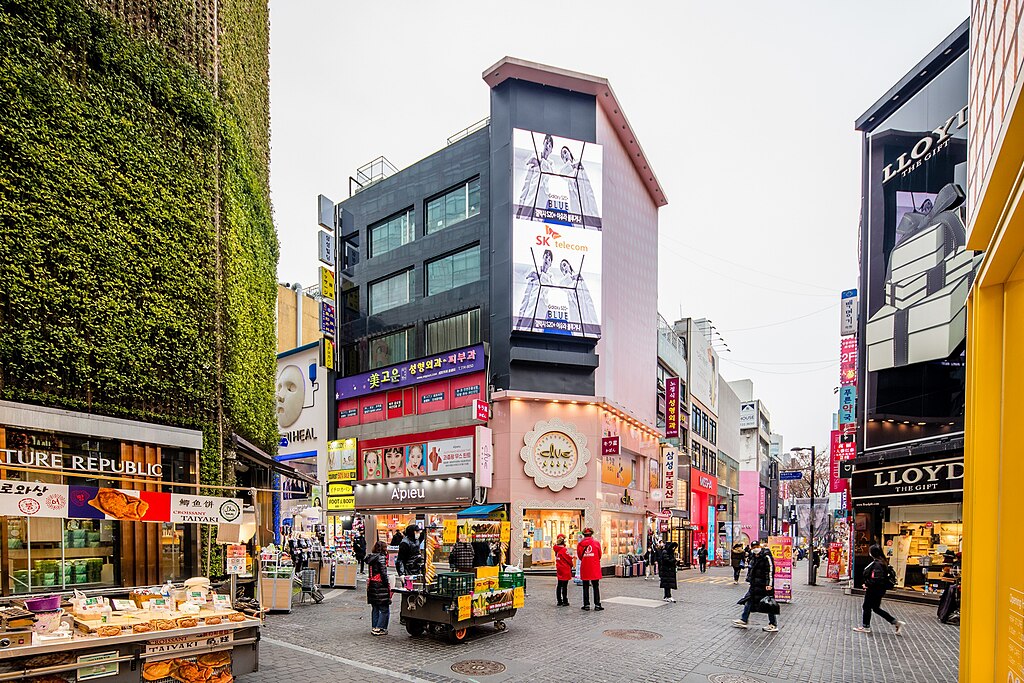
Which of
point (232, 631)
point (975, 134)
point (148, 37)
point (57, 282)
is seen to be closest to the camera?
point (975, 134)

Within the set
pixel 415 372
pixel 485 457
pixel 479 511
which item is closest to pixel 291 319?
pixel 415 372

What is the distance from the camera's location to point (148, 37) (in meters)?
16.5

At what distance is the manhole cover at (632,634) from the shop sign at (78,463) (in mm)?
10217

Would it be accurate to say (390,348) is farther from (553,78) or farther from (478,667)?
(478,667)

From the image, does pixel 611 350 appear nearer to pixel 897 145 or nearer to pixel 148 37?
pixel 897 145

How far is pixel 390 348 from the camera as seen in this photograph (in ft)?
119

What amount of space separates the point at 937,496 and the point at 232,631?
64.7 feet

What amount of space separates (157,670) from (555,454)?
73.9ft

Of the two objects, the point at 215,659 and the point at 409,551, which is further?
the point at 409,551

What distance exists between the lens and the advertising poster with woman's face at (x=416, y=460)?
32.6 metres

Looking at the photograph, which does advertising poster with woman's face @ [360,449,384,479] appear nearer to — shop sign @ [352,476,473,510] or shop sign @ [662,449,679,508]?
shop sign @ [352,476,473,510]

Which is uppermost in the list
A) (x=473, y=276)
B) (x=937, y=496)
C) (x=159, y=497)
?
(x=473, y=276)

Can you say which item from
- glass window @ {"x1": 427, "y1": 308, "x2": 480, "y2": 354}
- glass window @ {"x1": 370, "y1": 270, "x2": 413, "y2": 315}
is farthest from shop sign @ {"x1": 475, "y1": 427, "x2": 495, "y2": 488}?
glass window @ {"x1": 370, "y1": 270, "x2": 413, "y2": 315}

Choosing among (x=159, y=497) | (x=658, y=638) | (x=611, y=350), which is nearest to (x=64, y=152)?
(x=159, y=497)
